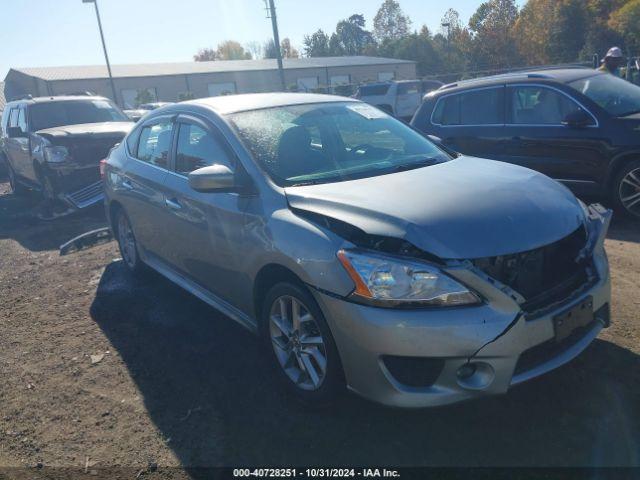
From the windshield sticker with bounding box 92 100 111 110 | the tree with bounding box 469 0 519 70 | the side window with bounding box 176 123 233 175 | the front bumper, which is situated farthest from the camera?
the tree with bounding box 469 0 519 70

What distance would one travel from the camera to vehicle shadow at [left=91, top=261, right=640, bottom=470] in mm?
2703

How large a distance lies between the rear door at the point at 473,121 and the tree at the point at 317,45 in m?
90.3

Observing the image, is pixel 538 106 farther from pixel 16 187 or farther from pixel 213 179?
pixel 16 187

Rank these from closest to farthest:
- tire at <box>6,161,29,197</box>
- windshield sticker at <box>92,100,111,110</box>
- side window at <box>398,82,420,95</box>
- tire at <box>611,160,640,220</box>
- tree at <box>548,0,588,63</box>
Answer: tire at <box>611,160,640,220</box>, windshield sticker at <box>92,100,111,110</box>, tire at <box>6,161,29,197</box>, side window at <box>398,82,420,95</box>, tree at <box>548,0,588,63</box>

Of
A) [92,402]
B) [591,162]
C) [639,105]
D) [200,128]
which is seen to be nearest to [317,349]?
[92,402]

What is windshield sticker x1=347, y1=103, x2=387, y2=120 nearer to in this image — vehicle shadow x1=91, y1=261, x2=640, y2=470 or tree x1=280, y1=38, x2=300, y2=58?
vehicle shadow x1=91, y1=261, x2=640, y2=470

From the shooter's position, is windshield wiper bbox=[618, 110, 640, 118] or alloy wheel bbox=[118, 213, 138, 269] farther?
windshield wiper bbox=[618, 110, 640, 118]

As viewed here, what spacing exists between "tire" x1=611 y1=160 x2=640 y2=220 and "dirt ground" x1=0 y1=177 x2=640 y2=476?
1.63 meters

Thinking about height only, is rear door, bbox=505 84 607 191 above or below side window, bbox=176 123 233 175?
below

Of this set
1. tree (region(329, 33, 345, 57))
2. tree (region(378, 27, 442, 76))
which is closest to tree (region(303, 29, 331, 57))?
tree (region(329, 33, 345, 57))

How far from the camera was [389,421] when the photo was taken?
3.01 m

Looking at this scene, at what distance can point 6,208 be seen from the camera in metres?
10.8

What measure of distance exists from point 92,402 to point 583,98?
6087 mm

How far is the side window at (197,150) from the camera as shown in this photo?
3790mm
